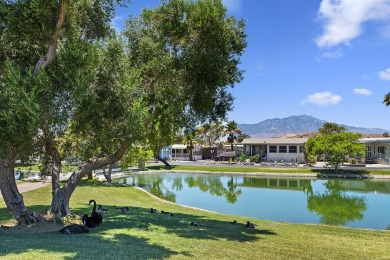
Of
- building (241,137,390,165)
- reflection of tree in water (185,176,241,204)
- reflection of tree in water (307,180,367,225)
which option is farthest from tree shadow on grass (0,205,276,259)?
building (241,137,390,165)

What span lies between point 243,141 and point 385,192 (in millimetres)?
37868

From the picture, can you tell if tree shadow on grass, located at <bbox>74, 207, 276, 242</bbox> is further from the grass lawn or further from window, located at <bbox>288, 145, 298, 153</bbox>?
window, located at <bbox>288, 145, 298, 153</bbox>

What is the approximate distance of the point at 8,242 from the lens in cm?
871

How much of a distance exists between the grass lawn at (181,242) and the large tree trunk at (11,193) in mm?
441

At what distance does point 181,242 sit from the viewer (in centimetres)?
984

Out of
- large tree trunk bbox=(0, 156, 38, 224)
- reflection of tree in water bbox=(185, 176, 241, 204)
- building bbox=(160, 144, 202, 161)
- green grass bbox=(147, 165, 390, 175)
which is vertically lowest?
reflection of tree in water bbox=(185, 176, 241, 204)

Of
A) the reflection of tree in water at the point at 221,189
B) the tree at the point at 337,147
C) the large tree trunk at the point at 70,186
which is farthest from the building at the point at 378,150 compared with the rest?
the large tree trunk at the point at 70,186

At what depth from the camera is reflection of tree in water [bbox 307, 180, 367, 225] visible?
835 inches

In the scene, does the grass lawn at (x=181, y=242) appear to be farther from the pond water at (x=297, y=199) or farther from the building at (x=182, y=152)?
the building at (x=182, y=152)

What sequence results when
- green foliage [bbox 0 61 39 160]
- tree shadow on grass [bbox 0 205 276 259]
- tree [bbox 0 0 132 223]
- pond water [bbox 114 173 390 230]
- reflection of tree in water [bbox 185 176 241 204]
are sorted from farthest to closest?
reflection of tree in water [bbox 185 176 241 204] → pond water [bbox 114 173 390 230] → tree [bbox 0 0 132 223] → green foliage [bbox 0 61 39 160] → tree shadow on grass [bbox 0 205 276 259]

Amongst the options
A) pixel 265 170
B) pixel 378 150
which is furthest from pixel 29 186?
pixel 378 150

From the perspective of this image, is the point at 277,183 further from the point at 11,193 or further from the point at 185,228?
the point at 11,193

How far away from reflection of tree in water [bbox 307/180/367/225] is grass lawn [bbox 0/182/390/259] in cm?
702

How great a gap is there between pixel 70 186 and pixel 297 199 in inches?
825
